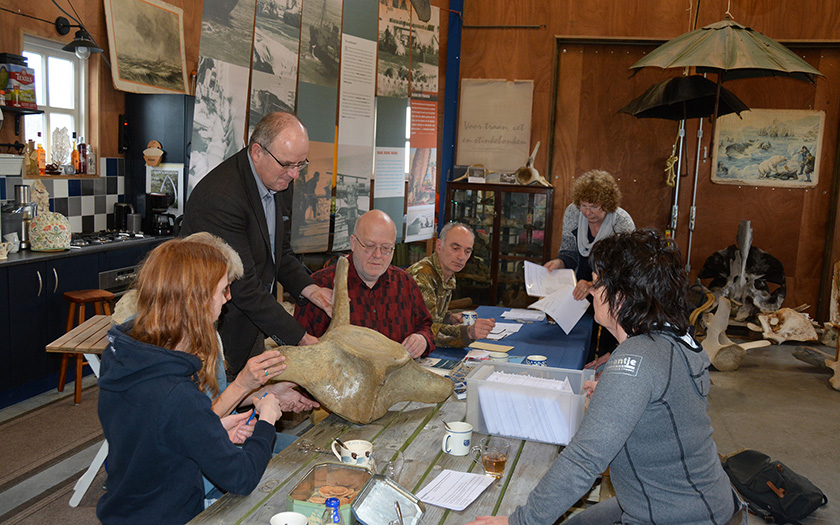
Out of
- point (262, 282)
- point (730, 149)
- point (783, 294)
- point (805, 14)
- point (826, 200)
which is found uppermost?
point (805, 14)

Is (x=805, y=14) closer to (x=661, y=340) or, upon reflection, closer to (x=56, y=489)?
(x=661, y=340)

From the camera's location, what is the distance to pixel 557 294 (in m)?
3.94

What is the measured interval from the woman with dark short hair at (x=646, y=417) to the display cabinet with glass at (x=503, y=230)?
5.58 m

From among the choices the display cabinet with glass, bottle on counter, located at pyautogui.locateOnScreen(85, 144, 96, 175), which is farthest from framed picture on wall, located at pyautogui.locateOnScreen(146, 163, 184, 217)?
the display cabinet with glass

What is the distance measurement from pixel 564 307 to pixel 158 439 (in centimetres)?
266

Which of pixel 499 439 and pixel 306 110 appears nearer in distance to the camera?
pixel 499 439

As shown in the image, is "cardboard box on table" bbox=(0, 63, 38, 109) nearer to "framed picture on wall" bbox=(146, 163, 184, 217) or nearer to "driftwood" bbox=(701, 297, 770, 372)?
"framed picture on wall" bbox=(146, 163, 184, 217)

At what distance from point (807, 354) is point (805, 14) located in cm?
362

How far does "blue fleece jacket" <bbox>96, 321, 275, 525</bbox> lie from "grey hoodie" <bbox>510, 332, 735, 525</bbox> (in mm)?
706

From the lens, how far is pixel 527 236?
290 inches

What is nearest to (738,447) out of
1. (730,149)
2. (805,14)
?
(730,149)

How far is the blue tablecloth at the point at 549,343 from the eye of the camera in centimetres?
321

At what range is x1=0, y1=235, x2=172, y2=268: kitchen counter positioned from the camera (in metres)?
4.31

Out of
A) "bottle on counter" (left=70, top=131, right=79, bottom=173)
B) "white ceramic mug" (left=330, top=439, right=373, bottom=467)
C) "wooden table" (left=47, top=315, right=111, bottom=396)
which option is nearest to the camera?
"white ceramic mug" (left=330, top=439, right=373, bottom=467)
